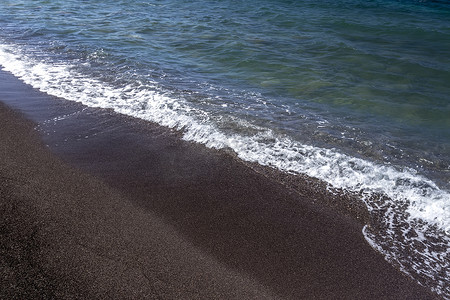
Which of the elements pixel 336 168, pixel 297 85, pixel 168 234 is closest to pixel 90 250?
pixel 168 234

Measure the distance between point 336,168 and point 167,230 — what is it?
2959mm

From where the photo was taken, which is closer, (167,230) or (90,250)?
(90,250)

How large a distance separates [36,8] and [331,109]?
16.2 m

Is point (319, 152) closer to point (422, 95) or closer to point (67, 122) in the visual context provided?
point (422, 95)

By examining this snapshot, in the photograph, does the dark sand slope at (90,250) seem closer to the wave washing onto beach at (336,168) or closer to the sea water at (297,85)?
the wave washing onto beach at (336,168)

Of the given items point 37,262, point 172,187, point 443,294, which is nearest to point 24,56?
point 172,187

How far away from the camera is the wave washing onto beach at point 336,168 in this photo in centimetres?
434

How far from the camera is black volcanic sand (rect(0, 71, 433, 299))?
11.9 ft

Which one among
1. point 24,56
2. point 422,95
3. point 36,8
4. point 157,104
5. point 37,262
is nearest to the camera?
point 37,262

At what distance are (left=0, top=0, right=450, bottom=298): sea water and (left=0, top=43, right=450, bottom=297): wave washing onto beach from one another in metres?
0.02

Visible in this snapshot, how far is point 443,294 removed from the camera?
381 cm

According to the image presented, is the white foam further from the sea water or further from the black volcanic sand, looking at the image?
the black volcanic sand

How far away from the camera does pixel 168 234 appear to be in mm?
4352

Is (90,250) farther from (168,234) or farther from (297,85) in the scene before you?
(297,85)
